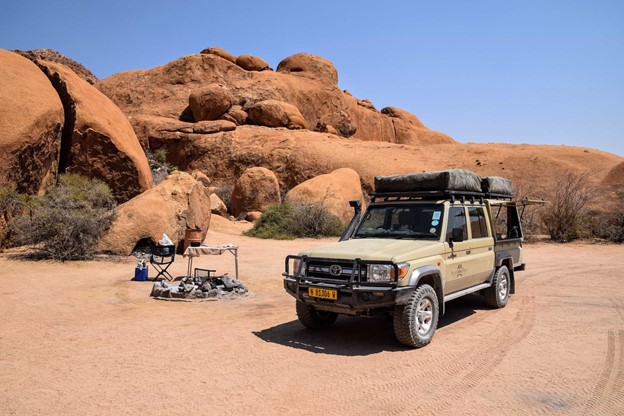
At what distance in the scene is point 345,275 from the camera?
19.7ft

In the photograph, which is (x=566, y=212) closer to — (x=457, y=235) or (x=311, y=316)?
(x=457, y=235)

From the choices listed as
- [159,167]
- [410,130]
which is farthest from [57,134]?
[410,130]

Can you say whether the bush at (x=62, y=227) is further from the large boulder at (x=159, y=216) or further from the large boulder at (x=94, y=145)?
the large boulder at (x=94, y=145)

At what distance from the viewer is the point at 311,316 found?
22.1ft

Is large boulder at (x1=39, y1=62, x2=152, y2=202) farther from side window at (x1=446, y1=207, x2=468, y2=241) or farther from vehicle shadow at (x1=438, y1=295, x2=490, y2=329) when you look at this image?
side window at (x1=446, y1=207, x2=468, y2=241)

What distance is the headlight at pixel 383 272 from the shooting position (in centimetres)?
576

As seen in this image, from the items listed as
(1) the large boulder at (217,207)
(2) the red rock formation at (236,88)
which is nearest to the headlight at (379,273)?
(1) the large boulder at (217,207)

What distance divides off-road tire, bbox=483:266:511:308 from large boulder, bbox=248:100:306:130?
1479 inches

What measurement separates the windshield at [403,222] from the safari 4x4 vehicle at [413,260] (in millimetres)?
15

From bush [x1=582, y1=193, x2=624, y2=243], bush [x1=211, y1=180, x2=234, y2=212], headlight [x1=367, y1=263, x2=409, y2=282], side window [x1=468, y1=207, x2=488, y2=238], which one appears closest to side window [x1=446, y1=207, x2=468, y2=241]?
side window [x1=468, y1=207, x2=488, y2=238]

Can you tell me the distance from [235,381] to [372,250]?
2431 millimetres

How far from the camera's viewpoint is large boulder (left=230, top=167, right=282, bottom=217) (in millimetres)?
30281

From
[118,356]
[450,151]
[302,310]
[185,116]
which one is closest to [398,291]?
[302,310]

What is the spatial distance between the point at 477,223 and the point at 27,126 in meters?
13.6
